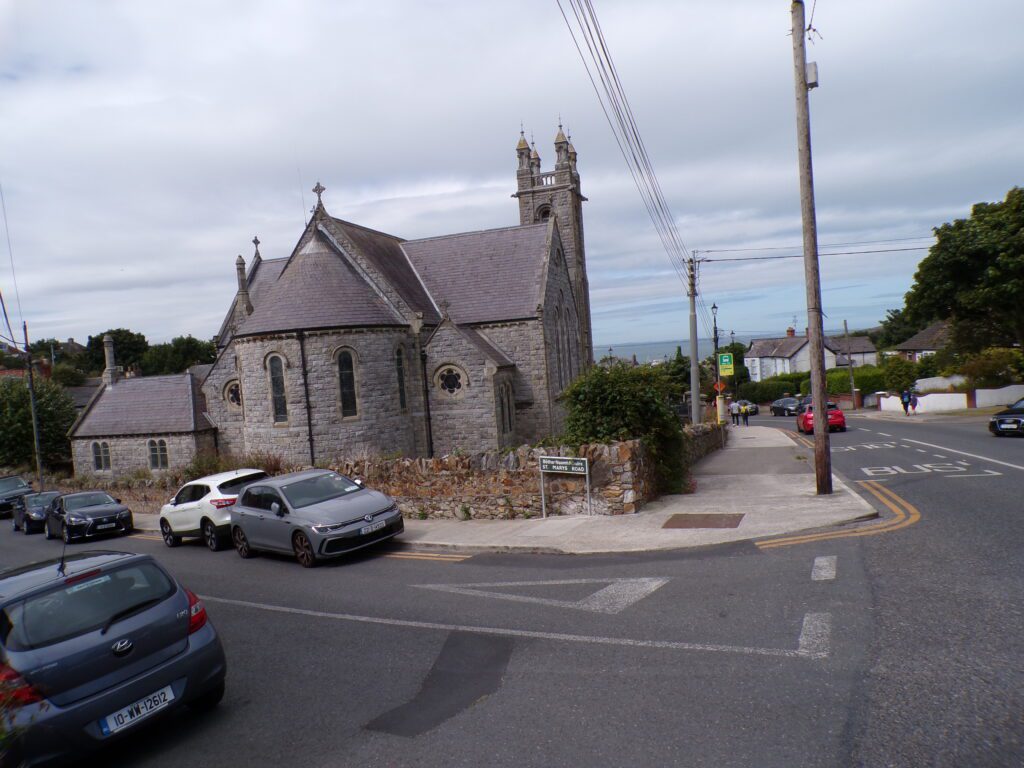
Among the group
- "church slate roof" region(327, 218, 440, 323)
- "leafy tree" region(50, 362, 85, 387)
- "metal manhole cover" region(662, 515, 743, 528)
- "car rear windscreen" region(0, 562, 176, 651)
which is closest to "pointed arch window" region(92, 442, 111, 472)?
"church slate roof" region(327, 218, 440, 323)

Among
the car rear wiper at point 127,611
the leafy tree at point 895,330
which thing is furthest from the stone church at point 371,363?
the leafy tree at point 895,330

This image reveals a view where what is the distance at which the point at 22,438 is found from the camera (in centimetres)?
4138

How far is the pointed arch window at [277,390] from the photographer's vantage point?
80.8ft

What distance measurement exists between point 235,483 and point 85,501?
28.1 feet

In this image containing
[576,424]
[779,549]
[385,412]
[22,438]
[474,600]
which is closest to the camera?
[474,600]

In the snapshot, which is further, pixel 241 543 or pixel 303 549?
pixel 241 543

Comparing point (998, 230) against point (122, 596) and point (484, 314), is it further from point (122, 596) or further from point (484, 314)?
point (122, 596)

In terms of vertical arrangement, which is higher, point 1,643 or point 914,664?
point 1,643

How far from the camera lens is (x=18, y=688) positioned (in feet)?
16.1

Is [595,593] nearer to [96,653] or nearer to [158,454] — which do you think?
[96,653]

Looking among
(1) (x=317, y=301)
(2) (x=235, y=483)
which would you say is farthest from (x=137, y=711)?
(1) (x=317, y=301)

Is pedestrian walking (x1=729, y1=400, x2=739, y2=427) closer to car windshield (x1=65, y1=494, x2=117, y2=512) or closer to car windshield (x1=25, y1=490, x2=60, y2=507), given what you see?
car windshield (x1=65, y1=494, x2=117, y2=512)

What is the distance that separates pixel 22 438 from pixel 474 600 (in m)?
42.9

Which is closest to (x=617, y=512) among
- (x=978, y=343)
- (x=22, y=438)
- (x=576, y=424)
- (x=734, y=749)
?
(x=576, y=424)
